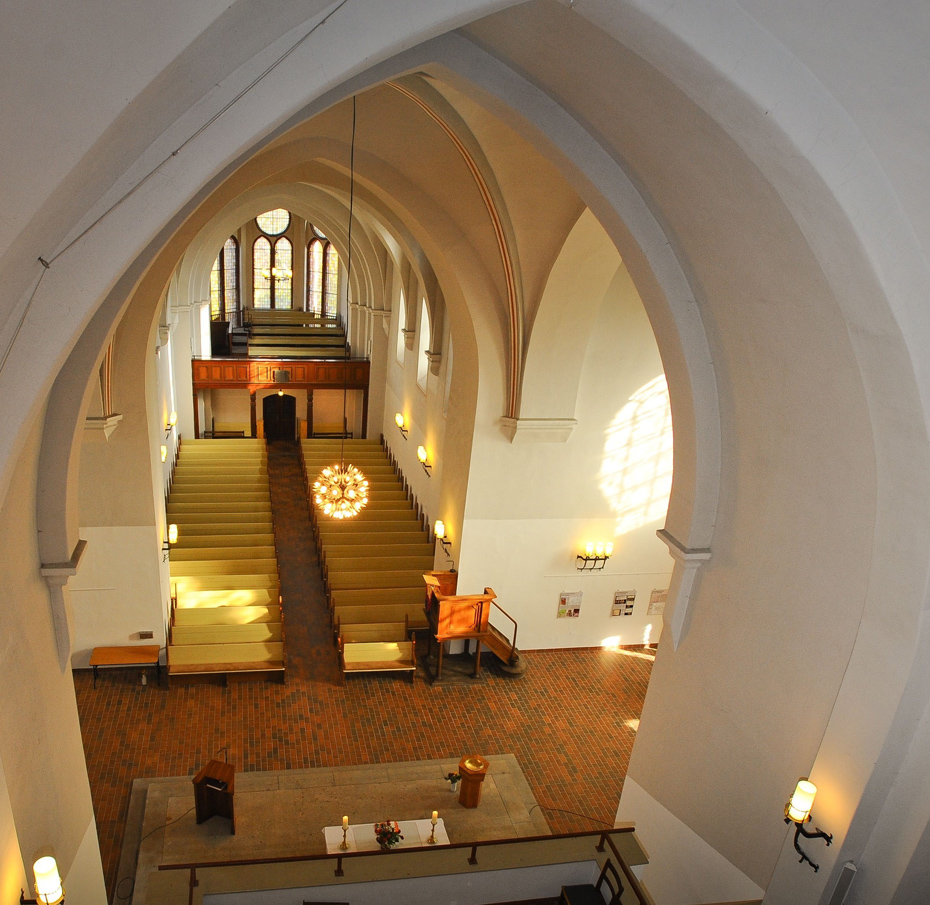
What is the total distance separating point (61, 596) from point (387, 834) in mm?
4137

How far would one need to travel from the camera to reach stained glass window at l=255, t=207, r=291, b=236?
101 ft

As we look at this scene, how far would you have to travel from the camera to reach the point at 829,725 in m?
5.52

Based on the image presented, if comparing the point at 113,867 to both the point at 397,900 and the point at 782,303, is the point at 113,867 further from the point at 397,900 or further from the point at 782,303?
the point at 782,303

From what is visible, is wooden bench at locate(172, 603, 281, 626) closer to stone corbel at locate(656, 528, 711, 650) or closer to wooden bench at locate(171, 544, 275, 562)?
wooden bench at locate(171, 544, 275, 562)

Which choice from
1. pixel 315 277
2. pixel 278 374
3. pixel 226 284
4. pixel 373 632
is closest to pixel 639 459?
pixel 373 632

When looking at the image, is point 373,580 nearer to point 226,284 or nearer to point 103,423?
point 103,423

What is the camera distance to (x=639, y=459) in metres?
12.2

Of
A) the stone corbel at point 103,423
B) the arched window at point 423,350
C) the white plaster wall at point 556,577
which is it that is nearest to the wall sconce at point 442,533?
the white plaster wall at point 556,577

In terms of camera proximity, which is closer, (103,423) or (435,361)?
(103,423)

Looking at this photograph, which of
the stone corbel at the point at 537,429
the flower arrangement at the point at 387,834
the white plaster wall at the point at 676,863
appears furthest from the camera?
the stone corbel at the point at 537,429

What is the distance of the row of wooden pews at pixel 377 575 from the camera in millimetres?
11633

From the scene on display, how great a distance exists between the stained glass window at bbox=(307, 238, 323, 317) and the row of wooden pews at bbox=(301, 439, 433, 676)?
1583 centimetres

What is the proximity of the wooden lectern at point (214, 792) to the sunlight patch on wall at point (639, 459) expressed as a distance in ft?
22.2

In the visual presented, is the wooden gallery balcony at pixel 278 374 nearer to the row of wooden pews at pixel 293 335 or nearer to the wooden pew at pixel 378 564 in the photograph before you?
the row of wooden pews at pixel 293 335
